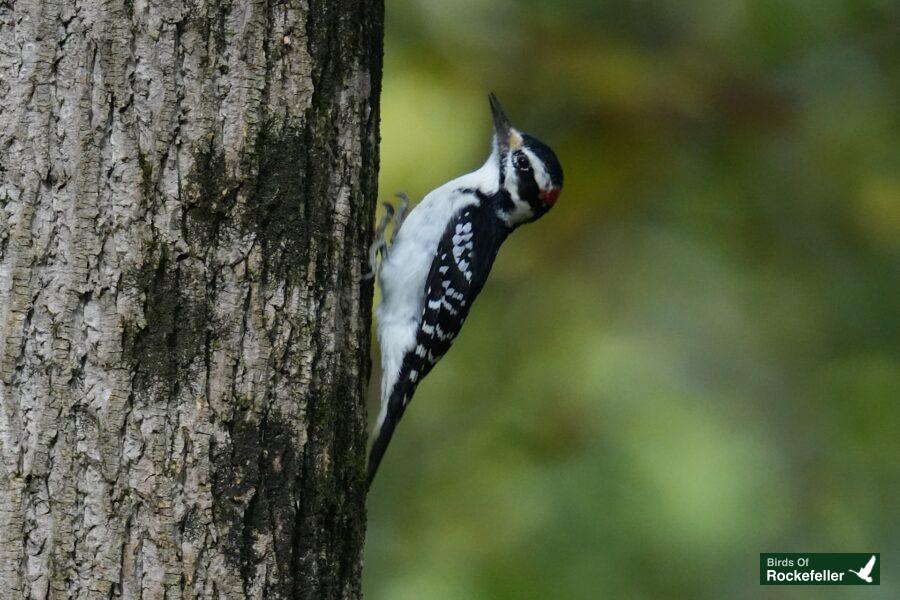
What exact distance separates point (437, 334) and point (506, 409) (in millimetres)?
1482

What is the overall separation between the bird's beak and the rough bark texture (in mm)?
2120

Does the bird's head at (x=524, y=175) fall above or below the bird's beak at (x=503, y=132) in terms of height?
below

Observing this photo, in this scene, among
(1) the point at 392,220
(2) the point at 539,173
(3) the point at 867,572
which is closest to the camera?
(1) the point at 392,220

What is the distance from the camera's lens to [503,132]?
4.70 meters

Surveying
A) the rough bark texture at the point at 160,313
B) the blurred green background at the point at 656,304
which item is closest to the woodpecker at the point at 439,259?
the blurred green background at the point at 656,304

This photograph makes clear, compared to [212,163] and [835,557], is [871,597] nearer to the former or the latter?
[835,557]

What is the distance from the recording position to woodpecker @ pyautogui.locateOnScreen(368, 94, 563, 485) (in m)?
4.01

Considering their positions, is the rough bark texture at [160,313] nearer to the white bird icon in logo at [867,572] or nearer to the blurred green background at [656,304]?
the blurred green background at [656,304]

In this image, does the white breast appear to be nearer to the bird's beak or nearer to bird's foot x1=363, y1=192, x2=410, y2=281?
bird's foot x1=363, y1=192, x2=410, y2=281

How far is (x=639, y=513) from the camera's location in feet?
16.1

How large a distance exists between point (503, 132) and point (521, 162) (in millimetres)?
207

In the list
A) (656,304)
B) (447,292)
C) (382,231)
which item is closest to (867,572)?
(656,304)

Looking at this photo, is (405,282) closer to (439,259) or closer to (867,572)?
(439,259)

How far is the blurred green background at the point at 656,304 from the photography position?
5.09m
